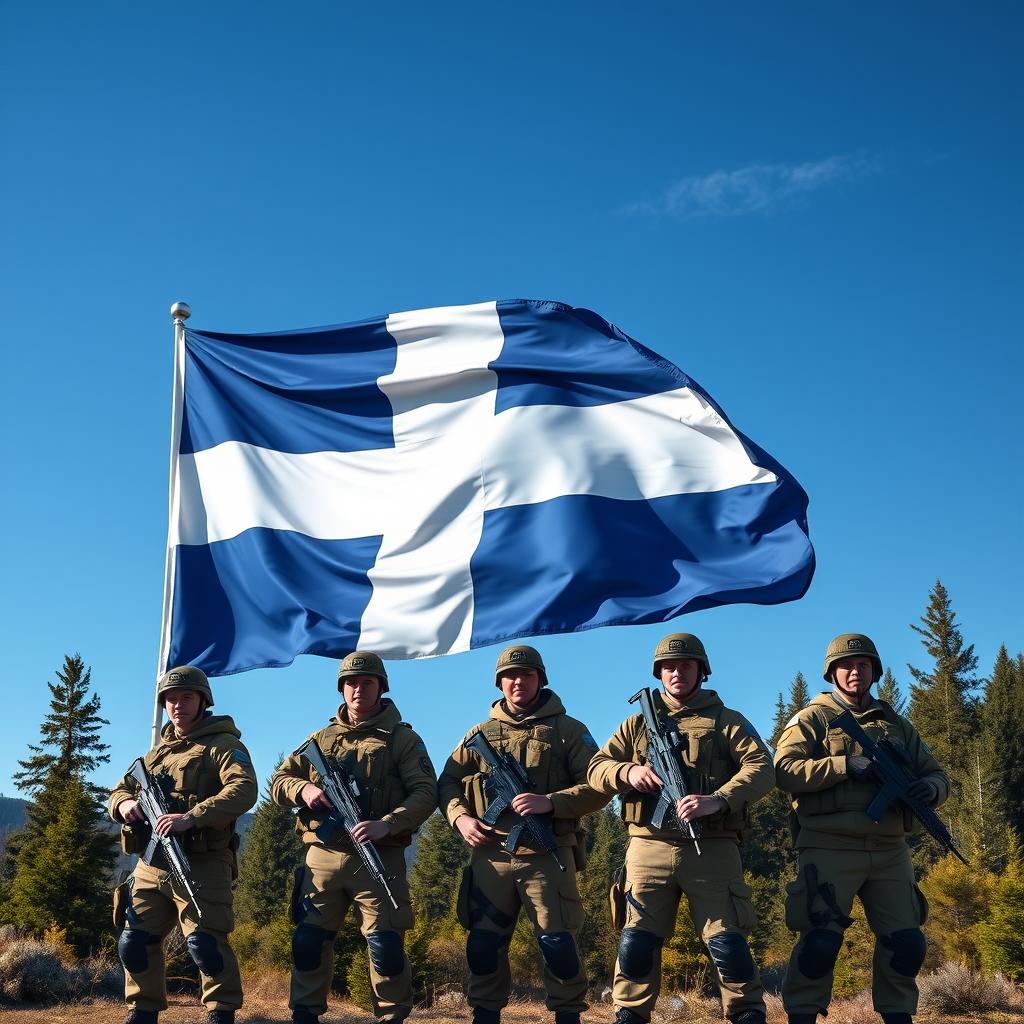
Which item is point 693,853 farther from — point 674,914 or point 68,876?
point 68,876

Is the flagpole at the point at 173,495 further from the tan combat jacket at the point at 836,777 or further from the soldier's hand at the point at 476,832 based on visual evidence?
the tan combat jacket at the point at 836,777

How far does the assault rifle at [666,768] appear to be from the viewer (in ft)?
21.7

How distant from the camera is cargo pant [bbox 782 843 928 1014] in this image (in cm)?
666

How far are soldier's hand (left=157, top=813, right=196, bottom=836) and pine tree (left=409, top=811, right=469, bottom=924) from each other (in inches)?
1724

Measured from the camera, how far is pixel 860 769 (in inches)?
266

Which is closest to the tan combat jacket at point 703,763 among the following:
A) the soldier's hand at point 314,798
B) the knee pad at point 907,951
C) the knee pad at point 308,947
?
the knee pad at point 907,951

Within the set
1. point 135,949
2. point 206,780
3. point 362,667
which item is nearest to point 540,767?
point 362,667

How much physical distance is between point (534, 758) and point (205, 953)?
254cm

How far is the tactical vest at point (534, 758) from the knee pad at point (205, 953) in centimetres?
195

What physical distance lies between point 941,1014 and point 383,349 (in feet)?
25.9

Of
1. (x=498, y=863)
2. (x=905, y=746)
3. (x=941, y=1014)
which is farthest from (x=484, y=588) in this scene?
(x=941, y=1014)

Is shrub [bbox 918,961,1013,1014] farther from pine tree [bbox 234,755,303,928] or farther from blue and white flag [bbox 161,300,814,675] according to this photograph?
pine tree [bbox 234,755,303,928]

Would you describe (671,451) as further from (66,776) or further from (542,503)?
(66,776)

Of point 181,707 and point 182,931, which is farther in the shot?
point 181,707
